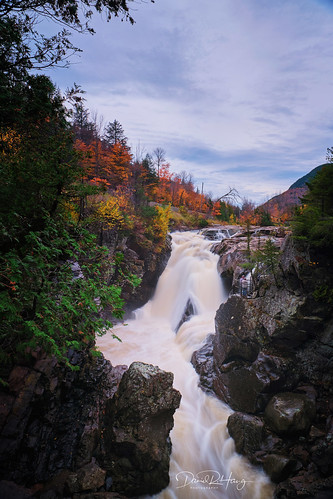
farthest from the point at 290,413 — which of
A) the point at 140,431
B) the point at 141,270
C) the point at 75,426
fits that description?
the point at 141,270

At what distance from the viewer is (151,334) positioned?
504 inches

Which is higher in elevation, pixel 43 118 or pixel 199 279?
pixel 43 118

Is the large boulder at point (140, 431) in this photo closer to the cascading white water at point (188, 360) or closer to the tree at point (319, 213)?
the cascading white water at point (188, 360)

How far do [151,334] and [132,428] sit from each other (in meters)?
7.50

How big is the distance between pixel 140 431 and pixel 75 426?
5.25 ft

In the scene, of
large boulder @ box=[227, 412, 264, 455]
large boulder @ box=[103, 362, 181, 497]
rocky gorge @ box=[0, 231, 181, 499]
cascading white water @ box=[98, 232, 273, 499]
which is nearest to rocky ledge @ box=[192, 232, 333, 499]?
large boulder @ box=[227, 412, 264, 455]

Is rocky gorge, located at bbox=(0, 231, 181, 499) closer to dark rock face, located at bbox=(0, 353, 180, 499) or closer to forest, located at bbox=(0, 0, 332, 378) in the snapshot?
dark rock face, located at bbox=(0, 353, 180, 499)

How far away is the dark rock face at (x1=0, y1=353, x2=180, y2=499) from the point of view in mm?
4199

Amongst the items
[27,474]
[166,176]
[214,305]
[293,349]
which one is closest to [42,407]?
[27,474]

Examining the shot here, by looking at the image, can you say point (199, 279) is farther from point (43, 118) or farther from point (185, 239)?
point (43, 118)

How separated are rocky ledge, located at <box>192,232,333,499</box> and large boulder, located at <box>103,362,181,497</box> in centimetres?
243

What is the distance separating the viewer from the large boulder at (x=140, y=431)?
5090mm

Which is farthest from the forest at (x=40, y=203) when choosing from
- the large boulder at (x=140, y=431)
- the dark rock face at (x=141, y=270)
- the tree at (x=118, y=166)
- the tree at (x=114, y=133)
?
the tree at (x=114, y=133)

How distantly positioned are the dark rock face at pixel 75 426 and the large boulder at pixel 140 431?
0.02 m
